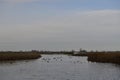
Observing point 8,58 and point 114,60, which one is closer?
point 114,60

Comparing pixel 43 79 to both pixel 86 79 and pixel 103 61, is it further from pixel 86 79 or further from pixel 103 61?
pixel 103 61

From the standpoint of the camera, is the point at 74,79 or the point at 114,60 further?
the point at 114,60

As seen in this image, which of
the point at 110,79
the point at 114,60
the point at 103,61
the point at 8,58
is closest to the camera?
the point at 110,79

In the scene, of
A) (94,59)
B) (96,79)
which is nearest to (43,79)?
(96,79)

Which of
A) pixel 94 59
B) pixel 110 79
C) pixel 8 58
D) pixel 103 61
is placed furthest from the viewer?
pixel 8 58

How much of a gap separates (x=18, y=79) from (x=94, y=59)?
31.0m

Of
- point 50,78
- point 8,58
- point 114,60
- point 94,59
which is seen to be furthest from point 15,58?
point 50,78

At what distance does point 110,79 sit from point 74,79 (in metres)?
3.17

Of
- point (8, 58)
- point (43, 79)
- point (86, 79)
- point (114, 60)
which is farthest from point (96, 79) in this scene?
point (8, 58)

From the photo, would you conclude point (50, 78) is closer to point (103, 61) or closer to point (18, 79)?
point (18, 79)

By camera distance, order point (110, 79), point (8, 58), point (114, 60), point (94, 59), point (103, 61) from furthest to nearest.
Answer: point (8, 58) < point (94, 59) < point (103, 61) < point (114, 60) < point (110, 79)

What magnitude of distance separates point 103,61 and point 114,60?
11.8ft

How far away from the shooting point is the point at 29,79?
88.5ft

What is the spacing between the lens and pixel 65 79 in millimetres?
26844
